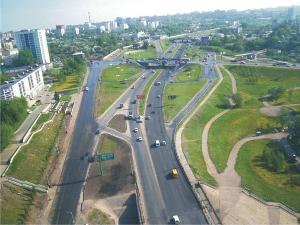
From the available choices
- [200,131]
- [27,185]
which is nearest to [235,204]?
[200,131]

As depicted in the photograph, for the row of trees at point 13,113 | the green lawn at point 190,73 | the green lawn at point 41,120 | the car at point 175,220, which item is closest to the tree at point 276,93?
the green lawn at point 190,73

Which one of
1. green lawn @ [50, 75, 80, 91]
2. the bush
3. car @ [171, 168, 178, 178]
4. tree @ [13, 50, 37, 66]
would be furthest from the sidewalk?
tree @ [13, 50, 37, 66]

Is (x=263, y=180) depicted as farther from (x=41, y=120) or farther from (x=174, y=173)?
(x=41, y=120)

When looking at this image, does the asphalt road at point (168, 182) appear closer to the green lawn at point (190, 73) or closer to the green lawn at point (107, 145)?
the green lawn at point (107, 145)

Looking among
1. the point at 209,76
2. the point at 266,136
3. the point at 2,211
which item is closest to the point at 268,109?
the point at 266,136

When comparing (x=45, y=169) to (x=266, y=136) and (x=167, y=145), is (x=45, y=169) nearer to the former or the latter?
(x=167, y=145)
